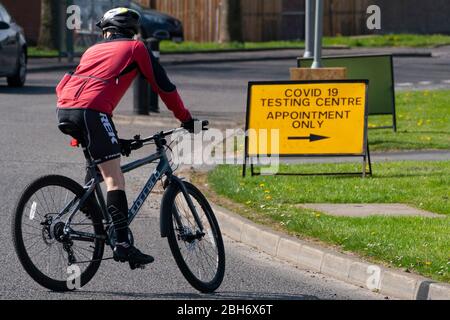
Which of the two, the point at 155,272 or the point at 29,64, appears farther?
the point at 29,64

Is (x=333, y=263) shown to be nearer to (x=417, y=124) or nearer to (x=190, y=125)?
(x=190, y=125)

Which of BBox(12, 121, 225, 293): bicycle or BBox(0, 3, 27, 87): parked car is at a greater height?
BBox(12, 121, 225, 293): bicycle

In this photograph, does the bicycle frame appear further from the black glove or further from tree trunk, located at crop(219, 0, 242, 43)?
tree trunk, located at crop(219, 0, 242, 43)

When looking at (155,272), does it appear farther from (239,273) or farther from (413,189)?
(413,189)

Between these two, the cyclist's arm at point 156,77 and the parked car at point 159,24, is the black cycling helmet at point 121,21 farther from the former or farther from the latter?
the parked car at point 159,24

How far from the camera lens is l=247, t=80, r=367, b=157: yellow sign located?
41.7 ft

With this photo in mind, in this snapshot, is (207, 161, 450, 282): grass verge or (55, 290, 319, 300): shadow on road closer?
(55, 290, 319, 300): shadow on road

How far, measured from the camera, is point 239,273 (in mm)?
9016

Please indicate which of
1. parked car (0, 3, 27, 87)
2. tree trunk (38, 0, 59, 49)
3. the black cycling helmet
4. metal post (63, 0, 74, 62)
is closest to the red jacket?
the black cycling helmet

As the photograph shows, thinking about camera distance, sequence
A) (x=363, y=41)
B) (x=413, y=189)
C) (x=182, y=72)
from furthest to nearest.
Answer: (x=363, y=41)
(x=182, y=72)
(x=413, y=189)

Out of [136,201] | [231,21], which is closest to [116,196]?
[136,201]

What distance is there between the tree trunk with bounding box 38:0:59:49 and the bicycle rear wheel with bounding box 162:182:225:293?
2810 centimetres
